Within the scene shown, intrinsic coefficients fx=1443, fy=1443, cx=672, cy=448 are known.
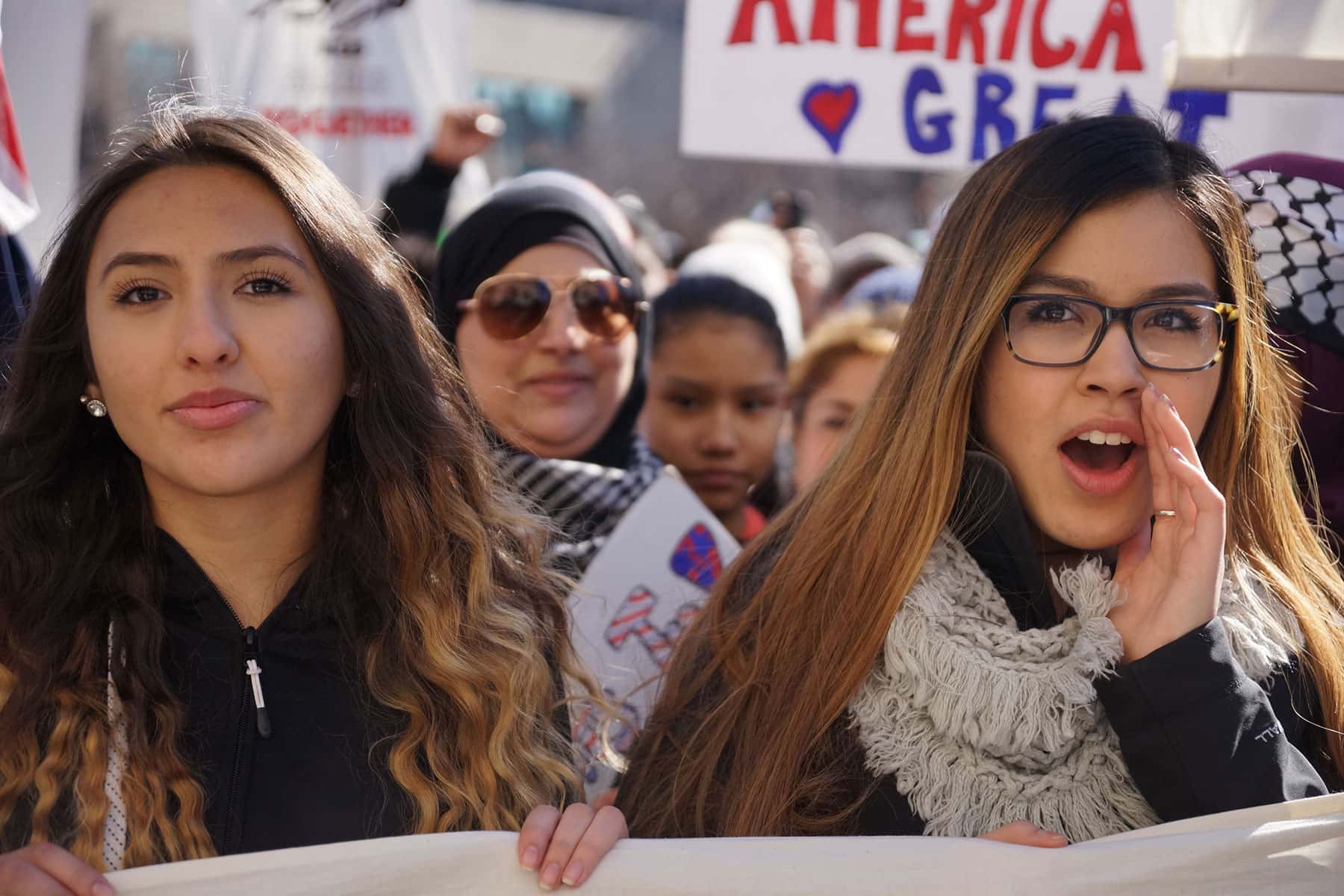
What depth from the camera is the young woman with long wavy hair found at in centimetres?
211

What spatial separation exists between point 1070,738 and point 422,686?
3.33 feet

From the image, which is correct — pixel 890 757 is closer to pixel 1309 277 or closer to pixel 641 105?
pixel 1309 277

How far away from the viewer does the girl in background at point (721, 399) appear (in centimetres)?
404

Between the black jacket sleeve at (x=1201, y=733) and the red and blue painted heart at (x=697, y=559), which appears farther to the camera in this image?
the red and blue painted heart at (x=697, y=559)

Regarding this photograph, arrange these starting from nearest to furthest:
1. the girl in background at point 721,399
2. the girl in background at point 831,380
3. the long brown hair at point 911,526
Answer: the long brown hair at point 911,526, the girl in background at point 721,399, the girl in background at point 831,380

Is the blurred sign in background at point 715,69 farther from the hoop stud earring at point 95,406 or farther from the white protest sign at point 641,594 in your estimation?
the white protest sign at point 641,594

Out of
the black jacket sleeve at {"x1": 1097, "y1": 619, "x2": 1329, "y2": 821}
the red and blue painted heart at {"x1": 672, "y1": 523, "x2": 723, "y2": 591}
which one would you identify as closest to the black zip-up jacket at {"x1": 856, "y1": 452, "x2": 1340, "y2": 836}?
the black jacket sleeve at {"x1": 1097, "y1": 619, "x2": 1329, "y2": 821}

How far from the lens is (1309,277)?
2902 mm

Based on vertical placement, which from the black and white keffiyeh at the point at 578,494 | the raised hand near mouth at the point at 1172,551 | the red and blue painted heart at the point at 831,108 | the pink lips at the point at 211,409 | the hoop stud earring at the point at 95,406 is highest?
the red and blue painted heart at the point at 831,108

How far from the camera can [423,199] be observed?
5.26 meters

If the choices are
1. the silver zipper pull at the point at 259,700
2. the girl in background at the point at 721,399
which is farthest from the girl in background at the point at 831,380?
the silver zipper pull at the point at 259,700

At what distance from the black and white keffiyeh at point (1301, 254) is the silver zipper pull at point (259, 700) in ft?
6.57

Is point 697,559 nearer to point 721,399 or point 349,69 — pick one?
point 721,399

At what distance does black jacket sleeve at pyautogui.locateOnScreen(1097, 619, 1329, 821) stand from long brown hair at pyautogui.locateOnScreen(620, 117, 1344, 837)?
295mm
